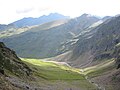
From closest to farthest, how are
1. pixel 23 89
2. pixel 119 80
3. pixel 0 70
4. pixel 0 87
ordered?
pixel 0 87
pixel 23 89
pixel 0 70
pixel 119 80

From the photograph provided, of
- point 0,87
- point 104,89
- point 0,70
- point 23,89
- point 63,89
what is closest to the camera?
point 0,87

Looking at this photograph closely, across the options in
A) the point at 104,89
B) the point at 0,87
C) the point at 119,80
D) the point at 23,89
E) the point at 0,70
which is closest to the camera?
the point at 0,87

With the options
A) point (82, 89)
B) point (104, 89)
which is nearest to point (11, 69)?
point (82, 89)

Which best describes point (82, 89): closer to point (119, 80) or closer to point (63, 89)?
point (63, 89)

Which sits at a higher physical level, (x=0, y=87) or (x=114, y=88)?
(x=0, y=87)

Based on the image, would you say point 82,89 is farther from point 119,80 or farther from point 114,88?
point 119,80

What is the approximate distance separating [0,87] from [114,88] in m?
67.7

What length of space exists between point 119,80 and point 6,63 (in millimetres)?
51688

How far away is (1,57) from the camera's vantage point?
102 m

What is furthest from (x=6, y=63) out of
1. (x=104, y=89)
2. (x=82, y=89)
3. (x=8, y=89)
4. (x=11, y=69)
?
(x=8, y=89)

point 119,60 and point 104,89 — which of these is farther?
point 119,60

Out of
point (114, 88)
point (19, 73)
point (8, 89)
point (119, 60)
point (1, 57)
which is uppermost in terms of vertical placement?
point (8, 89)

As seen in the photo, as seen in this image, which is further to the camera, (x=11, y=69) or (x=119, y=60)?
(x=119, y=60)

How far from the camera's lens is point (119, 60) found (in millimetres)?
190375
